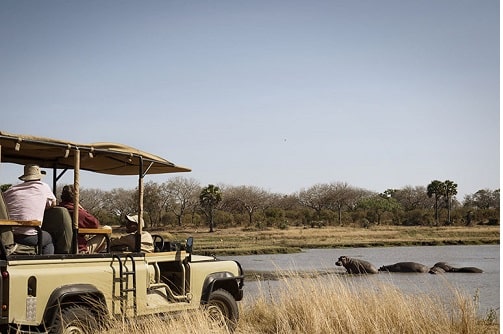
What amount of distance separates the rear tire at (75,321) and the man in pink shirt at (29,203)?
64 centimetres

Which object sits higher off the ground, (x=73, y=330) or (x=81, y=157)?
(x=81, y=157)

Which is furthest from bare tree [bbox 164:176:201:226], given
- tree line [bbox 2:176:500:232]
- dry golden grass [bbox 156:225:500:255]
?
dry golden grass [bbox 156:225:500:255]

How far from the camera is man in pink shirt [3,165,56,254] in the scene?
7030 mm

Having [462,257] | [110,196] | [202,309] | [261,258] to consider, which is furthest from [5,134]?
[110,196]

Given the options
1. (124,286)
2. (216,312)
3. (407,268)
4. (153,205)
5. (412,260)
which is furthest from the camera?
(153,205)

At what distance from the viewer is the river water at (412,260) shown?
66.8ft

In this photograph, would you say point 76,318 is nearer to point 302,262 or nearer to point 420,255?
point 302,262

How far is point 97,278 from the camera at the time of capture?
726 centimetres

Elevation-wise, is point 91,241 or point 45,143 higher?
point 45,143

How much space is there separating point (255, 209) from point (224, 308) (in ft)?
276

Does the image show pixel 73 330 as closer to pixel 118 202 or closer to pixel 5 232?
pixel 5 232

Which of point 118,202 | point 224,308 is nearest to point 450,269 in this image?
point 224,308

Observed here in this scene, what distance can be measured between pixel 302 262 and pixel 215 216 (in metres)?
38.9

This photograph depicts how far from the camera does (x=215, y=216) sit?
6900cm
